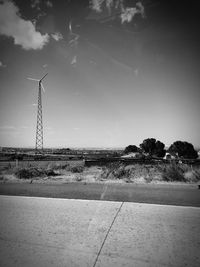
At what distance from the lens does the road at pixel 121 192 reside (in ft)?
14.9

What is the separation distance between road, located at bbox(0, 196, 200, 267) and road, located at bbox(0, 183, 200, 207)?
689 millimetres

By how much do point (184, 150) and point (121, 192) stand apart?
50.8 metres

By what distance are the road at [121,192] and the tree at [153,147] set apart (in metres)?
55.8

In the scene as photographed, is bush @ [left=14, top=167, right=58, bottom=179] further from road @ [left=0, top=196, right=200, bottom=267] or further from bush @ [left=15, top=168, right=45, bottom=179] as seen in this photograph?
road @ [left=0, top=196, right=200, bottom=267]

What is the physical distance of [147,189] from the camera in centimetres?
547

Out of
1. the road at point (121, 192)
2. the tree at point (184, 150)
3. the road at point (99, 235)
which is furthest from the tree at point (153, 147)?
the road at point (99, 235)

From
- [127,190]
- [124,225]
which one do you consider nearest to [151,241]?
[124,225]

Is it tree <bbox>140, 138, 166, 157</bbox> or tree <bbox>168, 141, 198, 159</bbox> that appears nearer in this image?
tree <bbox>168, 141, 198, 159</bbox>

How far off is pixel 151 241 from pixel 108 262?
78 cm

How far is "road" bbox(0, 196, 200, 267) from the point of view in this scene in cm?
218

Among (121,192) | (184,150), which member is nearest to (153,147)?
(184,150)

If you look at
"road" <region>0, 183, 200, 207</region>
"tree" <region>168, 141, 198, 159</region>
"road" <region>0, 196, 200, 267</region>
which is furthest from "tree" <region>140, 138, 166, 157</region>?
"road" <region>0, 196, 200, 267</region>

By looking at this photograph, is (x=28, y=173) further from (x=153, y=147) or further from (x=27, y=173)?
(x=153, y=147)

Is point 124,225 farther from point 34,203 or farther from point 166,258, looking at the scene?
point 34,203
